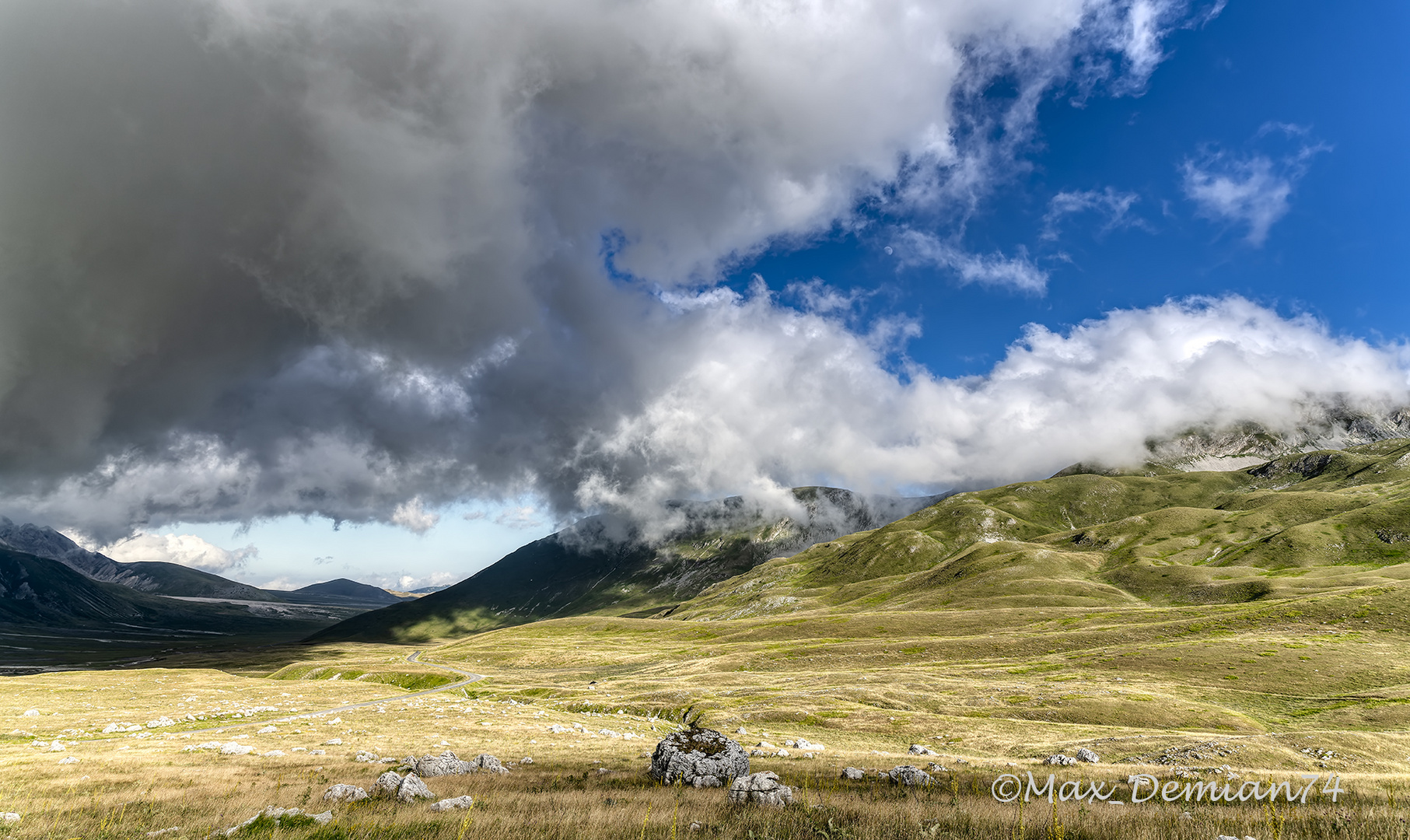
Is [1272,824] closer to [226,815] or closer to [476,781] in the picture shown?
[476,781]

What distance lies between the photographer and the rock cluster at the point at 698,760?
25.7 meters

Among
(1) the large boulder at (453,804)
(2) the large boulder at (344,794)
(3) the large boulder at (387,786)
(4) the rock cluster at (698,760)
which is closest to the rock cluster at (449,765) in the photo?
(3) the large boulder at (387,786)

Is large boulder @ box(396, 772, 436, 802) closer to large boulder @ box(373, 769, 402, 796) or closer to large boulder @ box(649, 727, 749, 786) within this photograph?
large boulder @ box(373, 769, 402, 796)

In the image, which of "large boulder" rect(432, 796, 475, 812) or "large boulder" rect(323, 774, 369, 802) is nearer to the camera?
"large boulder" rect(432, 796, 475, 812)

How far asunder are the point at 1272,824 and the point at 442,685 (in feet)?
431

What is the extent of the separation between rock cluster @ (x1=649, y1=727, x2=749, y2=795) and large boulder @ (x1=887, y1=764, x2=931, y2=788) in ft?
21.6

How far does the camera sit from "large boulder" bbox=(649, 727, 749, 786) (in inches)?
1014

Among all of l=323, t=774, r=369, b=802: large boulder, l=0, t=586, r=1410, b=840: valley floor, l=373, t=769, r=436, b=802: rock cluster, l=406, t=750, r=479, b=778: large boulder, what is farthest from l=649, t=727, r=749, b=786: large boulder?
l=323, t=774, r=369, b=802: large boulder

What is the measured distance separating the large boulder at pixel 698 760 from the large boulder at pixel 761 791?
4453 millimetres

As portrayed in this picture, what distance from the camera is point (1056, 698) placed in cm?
5738

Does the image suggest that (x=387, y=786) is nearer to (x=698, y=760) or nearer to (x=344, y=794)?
(x=344, y=794)

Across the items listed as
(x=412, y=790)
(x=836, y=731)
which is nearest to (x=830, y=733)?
(x=836, y=731)

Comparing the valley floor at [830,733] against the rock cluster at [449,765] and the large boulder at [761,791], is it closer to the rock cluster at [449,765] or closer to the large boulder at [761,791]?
the large boulder at [761,791]

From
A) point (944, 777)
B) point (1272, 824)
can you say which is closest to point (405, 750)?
point (944, 777)
